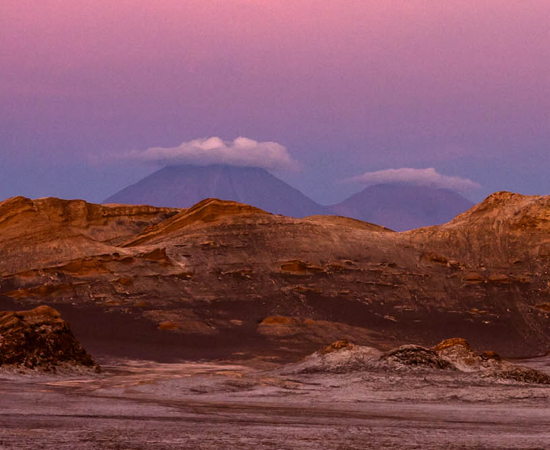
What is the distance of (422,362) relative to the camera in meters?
23.2

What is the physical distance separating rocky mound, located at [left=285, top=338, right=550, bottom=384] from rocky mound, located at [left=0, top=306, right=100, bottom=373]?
23.6ft

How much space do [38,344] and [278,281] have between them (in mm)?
24872

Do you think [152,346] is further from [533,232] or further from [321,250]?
[533,232]

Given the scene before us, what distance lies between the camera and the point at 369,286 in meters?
48.8

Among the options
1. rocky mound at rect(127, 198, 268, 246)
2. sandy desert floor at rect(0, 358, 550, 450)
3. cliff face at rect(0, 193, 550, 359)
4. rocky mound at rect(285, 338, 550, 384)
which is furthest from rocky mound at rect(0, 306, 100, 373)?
rocky mound at rect(127, 198, 268, 246)

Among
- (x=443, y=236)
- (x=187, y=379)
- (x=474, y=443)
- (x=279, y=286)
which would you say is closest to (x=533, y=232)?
(x=443, y=236)

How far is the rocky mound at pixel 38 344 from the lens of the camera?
23.8 m

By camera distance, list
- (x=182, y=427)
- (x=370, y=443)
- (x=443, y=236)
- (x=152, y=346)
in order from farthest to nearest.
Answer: (x=443, y=236), (x=152, y=346), (x=182, y=427), (x=370, y=443)

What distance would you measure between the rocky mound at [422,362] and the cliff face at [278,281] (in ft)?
37.2

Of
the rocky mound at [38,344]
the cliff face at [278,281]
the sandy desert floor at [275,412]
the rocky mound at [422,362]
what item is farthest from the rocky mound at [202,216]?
the rocky mound at [422,362]

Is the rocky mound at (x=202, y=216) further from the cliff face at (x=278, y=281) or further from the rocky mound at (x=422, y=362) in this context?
the rocky mound at (x=422, y=362)

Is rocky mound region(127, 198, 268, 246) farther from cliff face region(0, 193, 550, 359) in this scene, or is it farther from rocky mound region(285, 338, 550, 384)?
rocky mound region(285, 338, 550, 384)

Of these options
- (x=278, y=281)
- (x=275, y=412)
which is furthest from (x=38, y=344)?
(x=278, y=281)

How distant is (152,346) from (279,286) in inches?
475
